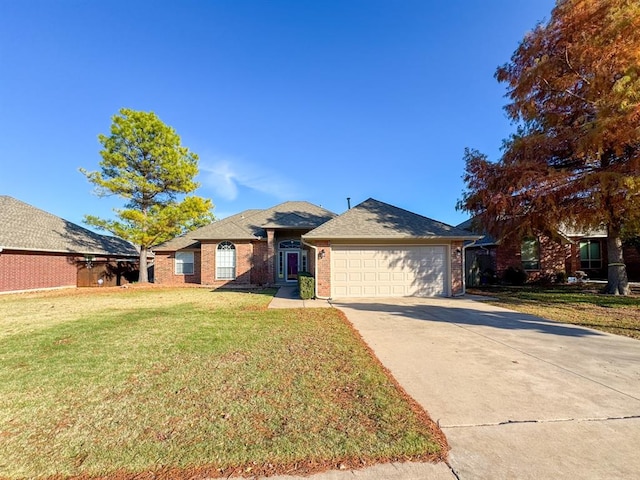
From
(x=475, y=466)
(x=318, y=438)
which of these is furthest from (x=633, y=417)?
(x=318, y=438)

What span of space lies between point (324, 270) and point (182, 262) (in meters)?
11.5

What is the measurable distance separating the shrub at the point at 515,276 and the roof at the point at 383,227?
23.8 ft

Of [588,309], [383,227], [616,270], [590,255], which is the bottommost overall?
[588,309]

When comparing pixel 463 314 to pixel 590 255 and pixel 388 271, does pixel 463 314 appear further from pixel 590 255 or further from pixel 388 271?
pixel 590 255

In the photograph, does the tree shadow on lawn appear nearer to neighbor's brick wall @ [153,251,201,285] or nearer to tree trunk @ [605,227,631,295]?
tree trunk @ [605,227,631,295]

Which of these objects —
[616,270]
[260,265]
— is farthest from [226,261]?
[616,270]

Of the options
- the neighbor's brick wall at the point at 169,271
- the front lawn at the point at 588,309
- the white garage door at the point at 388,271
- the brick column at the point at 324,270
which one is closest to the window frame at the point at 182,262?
the neighbor's brick wall at the point at 169,271

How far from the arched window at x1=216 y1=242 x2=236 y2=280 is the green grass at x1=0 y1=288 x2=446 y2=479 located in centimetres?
1221

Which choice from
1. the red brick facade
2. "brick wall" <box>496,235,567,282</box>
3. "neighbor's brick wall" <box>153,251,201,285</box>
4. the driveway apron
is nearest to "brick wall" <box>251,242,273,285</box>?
the red brick facade

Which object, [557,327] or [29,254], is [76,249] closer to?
[29,254]

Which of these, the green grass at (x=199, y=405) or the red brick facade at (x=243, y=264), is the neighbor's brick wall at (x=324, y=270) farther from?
the red brick facade at (x=243, y=264)

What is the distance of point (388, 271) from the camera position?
533 inches

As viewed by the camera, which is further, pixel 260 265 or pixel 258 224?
pixel 258 224

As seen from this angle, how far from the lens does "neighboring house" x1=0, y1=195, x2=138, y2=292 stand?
16.3m
